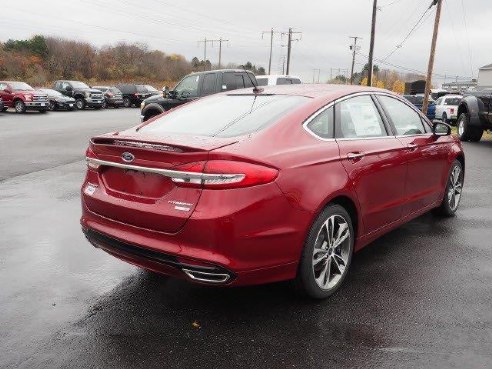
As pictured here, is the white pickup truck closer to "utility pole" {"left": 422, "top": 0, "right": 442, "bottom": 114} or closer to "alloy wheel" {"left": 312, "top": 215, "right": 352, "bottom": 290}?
"utility pole" {"left": 422, "top": 0, "right": 442, "bottom": 114}

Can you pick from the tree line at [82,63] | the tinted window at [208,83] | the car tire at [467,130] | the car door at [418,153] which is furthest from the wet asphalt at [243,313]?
the tree line at [82,63]

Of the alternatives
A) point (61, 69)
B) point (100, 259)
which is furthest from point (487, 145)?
point (61, 69)

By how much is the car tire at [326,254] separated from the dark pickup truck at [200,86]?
11.1 meters

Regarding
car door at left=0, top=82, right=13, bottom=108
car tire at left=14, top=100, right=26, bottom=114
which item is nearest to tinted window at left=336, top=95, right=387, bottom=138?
car tire at left=14, top=100, right=26, bottom=114

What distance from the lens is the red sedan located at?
10.0 ft

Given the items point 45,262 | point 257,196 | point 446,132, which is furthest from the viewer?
point 446,132

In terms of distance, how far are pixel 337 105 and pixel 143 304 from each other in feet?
7.19

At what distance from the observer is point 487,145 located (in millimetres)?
14258

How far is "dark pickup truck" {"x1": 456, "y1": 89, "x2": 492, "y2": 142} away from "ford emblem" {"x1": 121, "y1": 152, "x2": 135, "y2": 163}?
475 inches

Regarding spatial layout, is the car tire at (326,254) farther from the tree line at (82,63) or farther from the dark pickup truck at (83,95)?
the tree line at (82,63)

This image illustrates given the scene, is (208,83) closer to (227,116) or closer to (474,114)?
(474,114)

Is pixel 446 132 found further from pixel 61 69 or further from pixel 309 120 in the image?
pixel 61 69

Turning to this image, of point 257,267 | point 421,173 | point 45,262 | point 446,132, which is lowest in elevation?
point 45,262

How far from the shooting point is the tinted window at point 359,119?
4054mm
